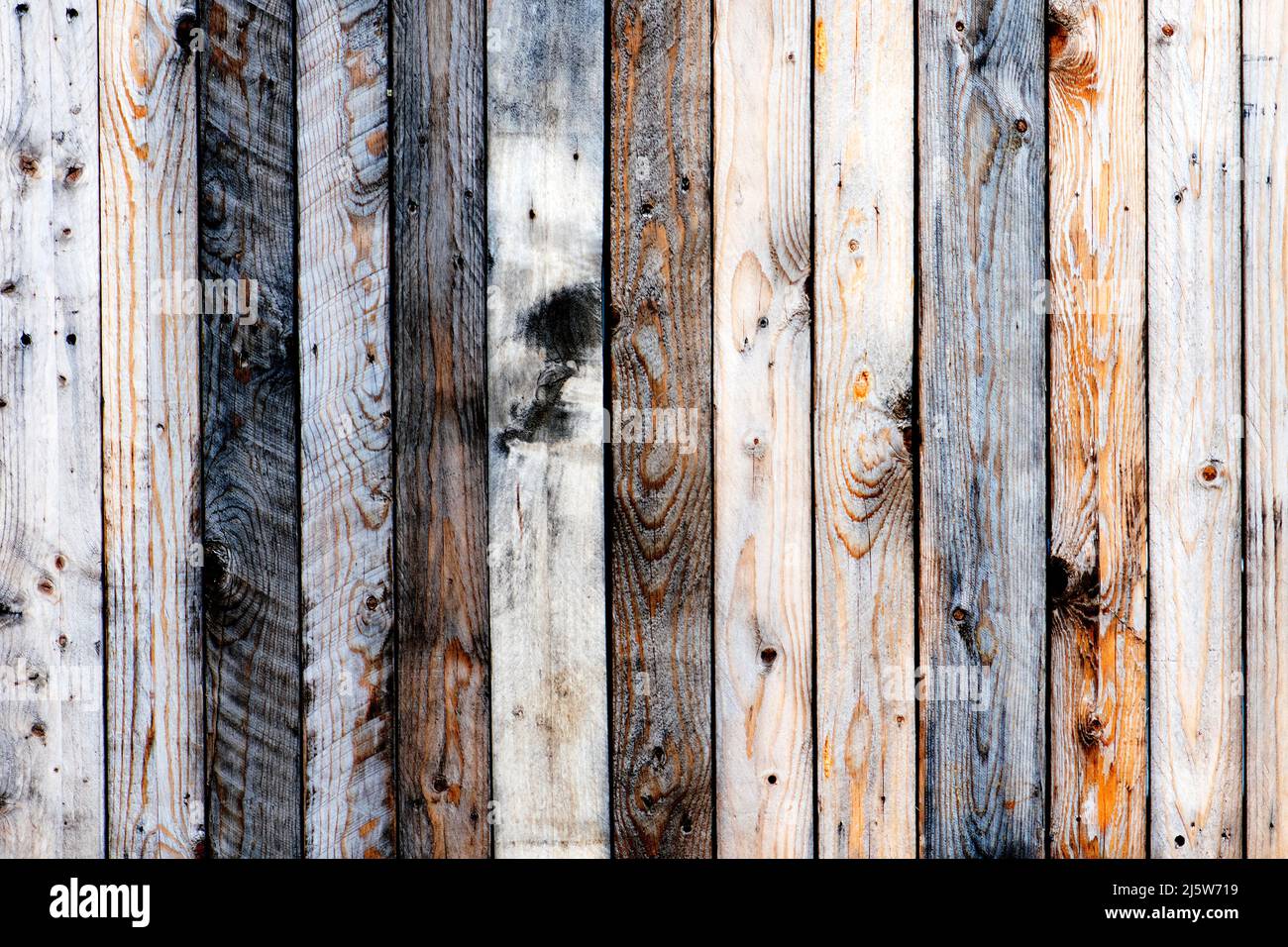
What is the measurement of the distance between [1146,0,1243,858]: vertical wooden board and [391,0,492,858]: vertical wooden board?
1.00 meters

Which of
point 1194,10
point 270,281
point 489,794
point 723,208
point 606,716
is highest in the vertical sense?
point 1194,10

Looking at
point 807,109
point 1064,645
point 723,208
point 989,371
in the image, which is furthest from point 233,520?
point 1064,645

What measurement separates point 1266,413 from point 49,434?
5.94 feet

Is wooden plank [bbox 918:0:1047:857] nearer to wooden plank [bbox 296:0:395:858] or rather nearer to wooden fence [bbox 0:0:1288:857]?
wooden fence [bbox 0:0:1288:857]

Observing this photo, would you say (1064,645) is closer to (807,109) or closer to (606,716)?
(606,716)

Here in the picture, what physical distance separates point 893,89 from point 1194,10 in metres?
0.46

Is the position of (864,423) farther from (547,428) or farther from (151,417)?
(151,417)

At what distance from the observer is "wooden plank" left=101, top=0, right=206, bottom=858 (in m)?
1.21

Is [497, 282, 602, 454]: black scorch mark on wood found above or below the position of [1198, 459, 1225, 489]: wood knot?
above

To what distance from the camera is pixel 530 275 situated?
121cm

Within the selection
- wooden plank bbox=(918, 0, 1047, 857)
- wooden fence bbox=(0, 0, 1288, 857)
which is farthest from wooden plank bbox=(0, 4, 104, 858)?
wooden plank bbox=(918, 0, 1047, 857)

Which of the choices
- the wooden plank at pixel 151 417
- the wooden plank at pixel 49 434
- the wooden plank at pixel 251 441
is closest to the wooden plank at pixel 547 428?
the wooden plank at pixel 251 441

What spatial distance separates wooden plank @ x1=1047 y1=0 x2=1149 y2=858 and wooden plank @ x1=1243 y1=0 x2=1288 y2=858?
160mm

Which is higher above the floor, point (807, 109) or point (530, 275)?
point (807, 109)
